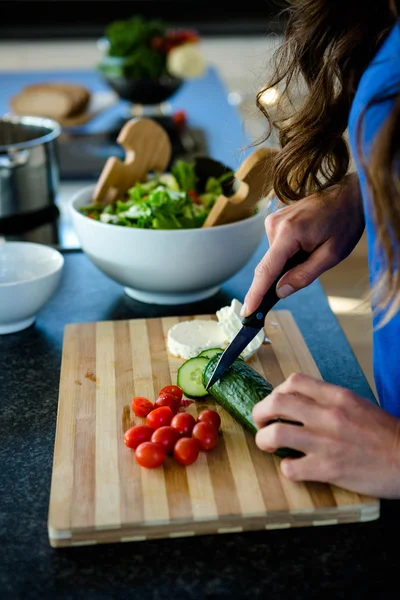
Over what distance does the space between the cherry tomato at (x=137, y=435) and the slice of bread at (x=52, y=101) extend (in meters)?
1.95

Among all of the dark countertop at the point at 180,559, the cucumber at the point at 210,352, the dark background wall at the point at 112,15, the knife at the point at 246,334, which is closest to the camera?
the dark countertop at the point at 180,559

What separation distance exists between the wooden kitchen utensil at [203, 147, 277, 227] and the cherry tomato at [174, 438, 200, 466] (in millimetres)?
623

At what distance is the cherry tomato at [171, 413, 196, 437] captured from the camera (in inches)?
45.6

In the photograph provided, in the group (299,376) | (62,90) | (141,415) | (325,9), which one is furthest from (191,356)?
(62,90)

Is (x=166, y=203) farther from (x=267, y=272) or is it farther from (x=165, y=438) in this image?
(x=165, y=438)

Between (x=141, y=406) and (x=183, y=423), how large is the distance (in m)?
0.10

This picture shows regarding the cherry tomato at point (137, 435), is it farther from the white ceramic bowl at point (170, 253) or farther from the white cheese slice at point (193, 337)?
the white ceramic bowl at point (170, 253)

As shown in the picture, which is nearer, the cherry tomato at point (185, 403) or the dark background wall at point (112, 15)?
the cherry tomato at point (185, 403)

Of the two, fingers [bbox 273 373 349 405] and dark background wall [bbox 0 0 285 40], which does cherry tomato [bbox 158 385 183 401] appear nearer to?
fingers [bbox 273 373 349 405]

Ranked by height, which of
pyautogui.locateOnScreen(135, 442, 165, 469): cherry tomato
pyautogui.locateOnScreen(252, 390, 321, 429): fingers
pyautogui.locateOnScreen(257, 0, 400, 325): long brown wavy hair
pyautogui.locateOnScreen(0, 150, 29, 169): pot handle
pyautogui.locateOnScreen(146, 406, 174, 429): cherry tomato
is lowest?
pyautogui.locateOnScreen(146, 406, 174, 429): cherry tomato

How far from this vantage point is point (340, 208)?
1346mm

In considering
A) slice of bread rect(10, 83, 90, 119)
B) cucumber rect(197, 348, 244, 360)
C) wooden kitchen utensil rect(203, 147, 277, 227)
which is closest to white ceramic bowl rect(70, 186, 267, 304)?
wooden kitchen utensil rect(203, 147, 277, 227)

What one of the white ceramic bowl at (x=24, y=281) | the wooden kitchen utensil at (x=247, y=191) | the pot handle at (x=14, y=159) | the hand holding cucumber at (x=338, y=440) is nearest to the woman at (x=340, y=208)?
the hand holding cucumber at (x=338, y=440)

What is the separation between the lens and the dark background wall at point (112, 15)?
4.81 metres
